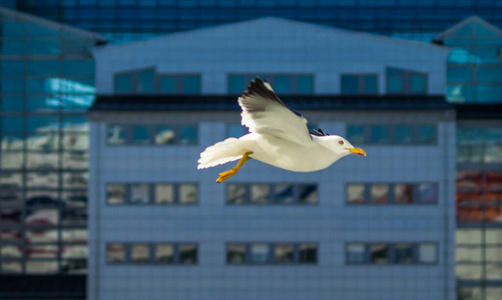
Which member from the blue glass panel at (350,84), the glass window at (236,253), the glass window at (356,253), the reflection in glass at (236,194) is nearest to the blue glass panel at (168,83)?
the reflection in glass at (236,194)

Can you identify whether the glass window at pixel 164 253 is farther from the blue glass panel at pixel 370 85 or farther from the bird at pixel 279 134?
the bird at pixel 279 134

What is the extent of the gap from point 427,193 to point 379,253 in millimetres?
4875

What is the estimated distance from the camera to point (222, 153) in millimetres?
10305

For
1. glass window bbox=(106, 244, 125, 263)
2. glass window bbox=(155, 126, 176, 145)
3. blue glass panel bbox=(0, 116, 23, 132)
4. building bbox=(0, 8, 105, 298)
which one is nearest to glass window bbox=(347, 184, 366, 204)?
glass window bbox=(155, 126, 176, 145)

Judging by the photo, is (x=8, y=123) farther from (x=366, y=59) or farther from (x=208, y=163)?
(x=208, y=163)

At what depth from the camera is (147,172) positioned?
5359 centimetres

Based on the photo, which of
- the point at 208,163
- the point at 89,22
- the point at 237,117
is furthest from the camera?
the point at 89,22

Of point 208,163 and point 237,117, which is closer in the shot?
point 208,163

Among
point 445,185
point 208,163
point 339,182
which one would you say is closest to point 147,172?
point 339,182

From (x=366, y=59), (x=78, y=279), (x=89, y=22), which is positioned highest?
(x=89, y=22)

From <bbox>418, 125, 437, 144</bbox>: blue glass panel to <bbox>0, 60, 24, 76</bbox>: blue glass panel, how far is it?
25980 mm

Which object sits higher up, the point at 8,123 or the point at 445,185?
the point at 8,123

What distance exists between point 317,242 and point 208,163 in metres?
44.1

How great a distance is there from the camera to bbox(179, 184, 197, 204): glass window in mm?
53719
